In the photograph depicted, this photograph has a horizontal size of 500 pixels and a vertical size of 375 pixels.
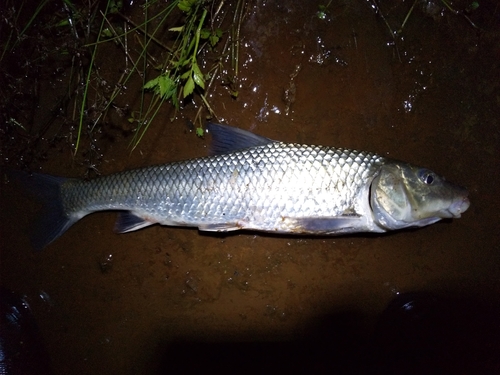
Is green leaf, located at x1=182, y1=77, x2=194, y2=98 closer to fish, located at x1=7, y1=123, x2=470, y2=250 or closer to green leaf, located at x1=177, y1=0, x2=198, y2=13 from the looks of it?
fish, located at x1=7, y1=123, x2=470, y2=250

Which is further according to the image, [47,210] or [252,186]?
[47,210]

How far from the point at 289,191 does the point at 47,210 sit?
189 centimetres

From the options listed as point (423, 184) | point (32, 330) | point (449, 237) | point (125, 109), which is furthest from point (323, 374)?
point (125, 109)

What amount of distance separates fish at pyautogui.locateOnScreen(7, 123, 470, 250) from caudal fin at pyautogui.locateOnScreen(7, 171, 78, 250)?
526 millimetres

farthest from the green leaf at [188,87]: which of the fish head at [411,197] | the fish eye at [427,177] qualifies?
the fish eye at [427,177]

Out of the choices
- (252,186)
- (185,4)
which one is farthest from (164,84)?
(252,186)

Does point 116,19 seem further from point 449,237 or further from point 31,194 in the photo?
point 449,237

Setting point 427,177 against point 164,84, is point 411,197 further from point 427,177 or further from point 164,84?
point 164,84

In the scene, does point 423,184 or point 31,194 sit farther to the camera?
point 31,194

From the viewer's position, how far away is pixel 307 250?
2.82m

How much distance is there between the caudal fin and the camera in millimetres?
2797

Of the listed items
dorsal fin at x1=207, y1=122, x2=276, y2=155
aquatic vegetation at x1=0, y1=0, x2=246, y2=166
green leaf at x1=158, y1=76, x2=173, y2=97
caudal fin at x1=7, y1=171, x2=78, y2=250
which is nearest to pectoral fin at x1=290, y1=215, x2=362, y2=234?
dorsal fin at x1=207, y1=122, x2=276, y2=155

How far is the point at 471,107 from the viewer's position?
2852 mm

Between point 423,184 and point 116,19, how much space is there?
2622mm
